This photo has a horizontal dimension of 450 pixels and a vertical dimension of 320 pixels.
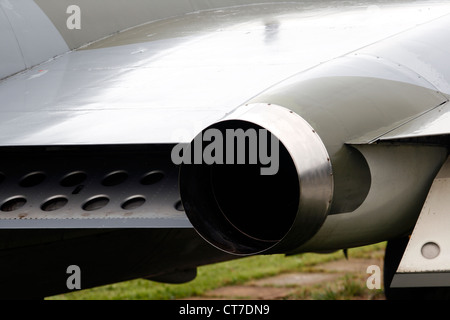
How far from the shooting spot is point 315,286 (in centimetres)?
839

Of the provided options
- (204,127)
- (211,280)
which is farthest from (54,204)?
(211,280)

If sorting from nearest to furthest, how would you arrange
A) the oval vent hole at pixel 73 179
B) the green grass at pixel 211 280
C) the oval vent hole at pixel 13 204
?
the oval vent hole at pixel 13 204 → the oval vent hole at pixel 73 179 → the green grass at pixel 211 280

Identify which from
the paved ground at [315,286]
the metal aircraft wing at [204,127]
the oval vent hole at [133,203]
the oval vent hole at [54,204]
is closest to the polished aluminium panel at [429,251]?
the metal aircraft wing at [204,127]

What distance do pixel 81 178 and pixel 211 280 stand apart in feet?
18.1

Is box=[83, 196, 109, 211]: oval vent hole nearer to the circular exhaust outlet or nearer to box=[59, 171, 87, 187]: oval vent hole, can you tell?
box=[59, 171, 87, 187]: oval vent hole

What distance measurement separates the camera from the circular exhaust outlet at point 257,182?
9.05 ft

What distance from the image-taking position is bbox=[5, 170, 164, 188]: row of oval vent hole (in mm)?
3406

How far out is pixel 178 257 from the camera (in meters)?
4.89

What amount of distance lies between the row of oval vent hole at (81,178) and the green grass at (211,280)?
4.47m

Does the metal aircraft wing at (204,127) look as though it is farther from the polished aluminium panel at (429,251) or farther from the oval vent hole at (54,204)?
the polished aluminium panel at (429,251)

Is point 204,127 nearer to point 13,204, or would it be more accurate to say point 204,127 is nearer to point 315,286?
point 13,204

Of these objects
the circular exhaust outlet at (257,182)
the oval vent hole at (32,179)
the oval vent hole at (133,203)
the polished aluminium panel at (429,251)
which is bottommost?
the polished aluminium panel at (429,251)
